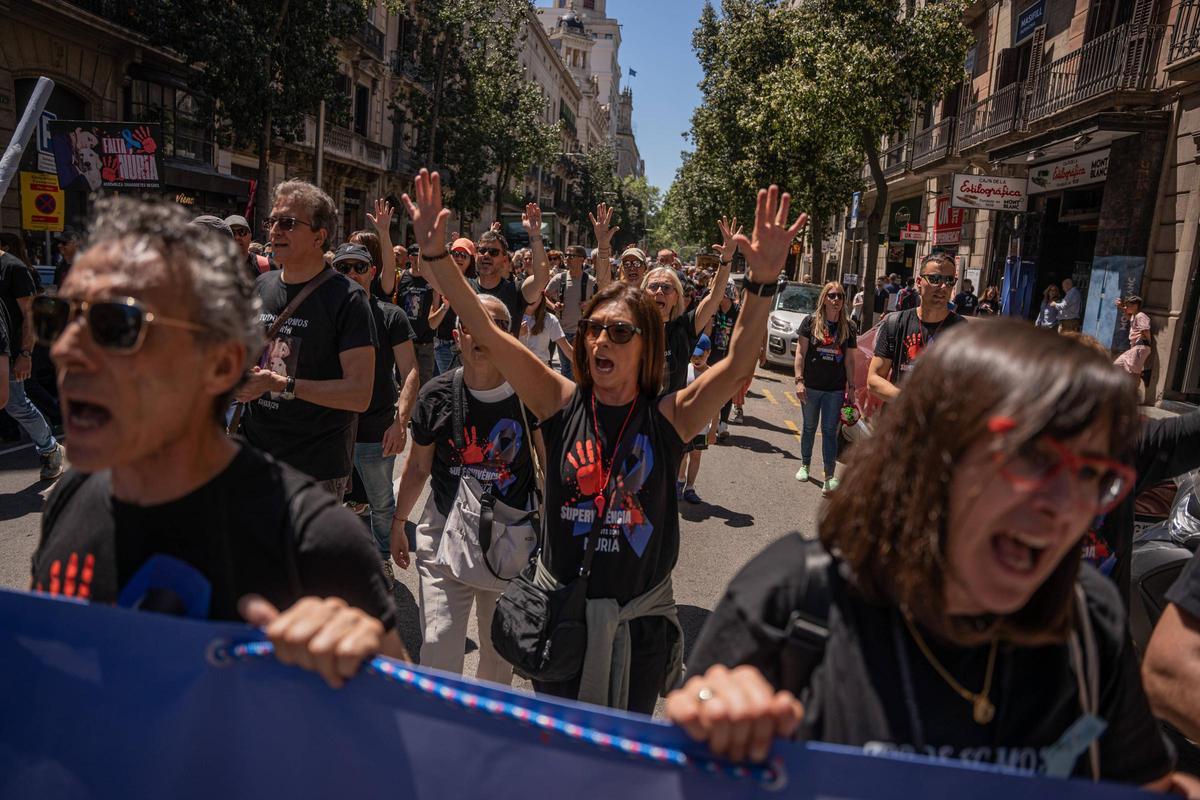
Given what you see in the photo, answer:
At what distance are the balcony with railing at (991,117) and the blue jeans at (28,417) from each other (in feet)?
64.5

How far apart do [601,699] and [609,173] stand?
76.9 meters

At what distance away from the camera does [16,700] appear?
1.39 meters

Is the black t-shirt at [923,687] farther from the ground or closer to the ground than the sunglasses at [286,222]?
closer to the ground

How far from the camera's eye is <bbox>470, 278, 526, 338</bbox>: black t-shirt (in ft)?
22.8

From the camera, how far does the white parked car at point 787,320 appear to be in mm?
16641

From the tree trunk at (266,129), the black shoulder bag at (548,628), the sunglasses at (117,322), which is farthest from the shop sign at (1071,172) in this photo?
the sunglasses at (117,322)

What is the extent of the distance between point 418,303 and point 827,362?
3.84 metres

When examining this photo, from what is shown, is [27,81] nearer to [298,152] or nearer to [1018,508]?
[298,152]

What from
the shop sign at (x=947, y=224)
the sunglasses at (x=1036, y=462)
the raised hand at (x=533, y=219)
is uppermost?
the shop sign at (x=947, y=224)

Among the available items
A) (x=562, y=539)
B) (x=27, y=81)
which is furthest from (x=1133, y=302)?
(x=27, y=81)

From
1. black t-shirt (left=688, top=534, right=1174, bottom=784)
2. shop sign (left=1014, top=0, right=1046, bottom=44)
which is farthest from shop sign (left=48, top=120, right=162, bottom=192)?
shop sign (left=1014, top=0, right=1046, bottom=44)

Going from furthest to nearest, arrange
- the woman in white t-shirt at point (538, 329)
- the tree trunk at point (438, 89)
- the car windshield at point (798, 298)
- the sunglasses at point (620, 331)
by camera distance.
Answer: the tree trunk at point (438, 89) → the car windshield at point (798, 298) → the woman in white t-shirt at point (538, 329) → the sunglasses at point (620, 331)

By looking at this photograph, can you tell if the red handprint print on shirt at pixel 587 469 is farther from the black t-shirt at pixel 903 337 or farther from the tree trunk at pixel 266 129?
the tree trunk at pixel 266 129

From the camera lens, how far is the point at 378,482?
4.86m
